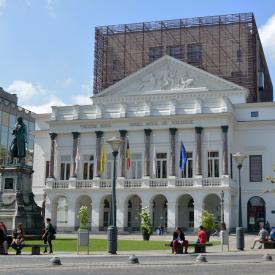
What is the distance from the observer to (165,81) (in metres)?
68.9

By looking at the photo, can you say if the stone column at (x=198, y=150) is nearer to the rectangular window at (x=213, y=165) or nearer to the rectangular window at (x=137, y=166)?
the rectangular window at (x=213, y=165)

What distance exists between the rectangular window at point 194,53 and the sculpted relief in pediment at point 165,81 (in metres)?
8.49

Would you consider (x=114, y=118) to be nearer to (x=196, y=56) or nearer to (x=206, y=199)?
(x=206, y=199)

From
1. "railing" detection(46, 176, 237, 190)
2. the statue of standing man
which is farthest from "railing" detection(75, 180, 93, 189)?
the statue of standing man

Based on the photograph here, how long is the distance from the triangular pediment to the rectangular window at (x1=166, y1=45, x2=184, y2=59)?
8.75 metres

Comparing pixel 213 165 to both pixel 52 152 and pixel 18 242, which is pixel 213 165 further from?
pixel 18 242

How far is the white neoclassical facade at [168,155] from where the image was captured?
60750 millimetres

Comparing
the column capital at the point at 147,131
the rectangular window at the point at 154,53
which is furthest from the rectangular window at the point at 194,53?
the column capital at the point at 147,131

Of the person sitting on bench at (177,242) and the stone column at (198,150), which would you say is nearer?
the person sitting on bench at (177,242)

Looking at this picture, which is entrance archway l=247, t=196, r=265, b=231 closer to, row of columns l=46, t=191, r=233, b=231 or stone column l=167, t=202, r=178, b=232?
row of columns l=46, t=191, r=233, b=231

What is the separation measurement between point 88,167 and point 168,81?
47.7 feet

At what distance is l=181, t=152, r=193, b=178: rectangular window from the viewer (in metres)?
61.6

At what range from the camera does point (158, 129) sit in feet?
206

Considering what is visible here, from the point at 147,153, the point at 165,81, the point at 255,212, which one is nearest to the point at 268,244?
the point at 255,212
